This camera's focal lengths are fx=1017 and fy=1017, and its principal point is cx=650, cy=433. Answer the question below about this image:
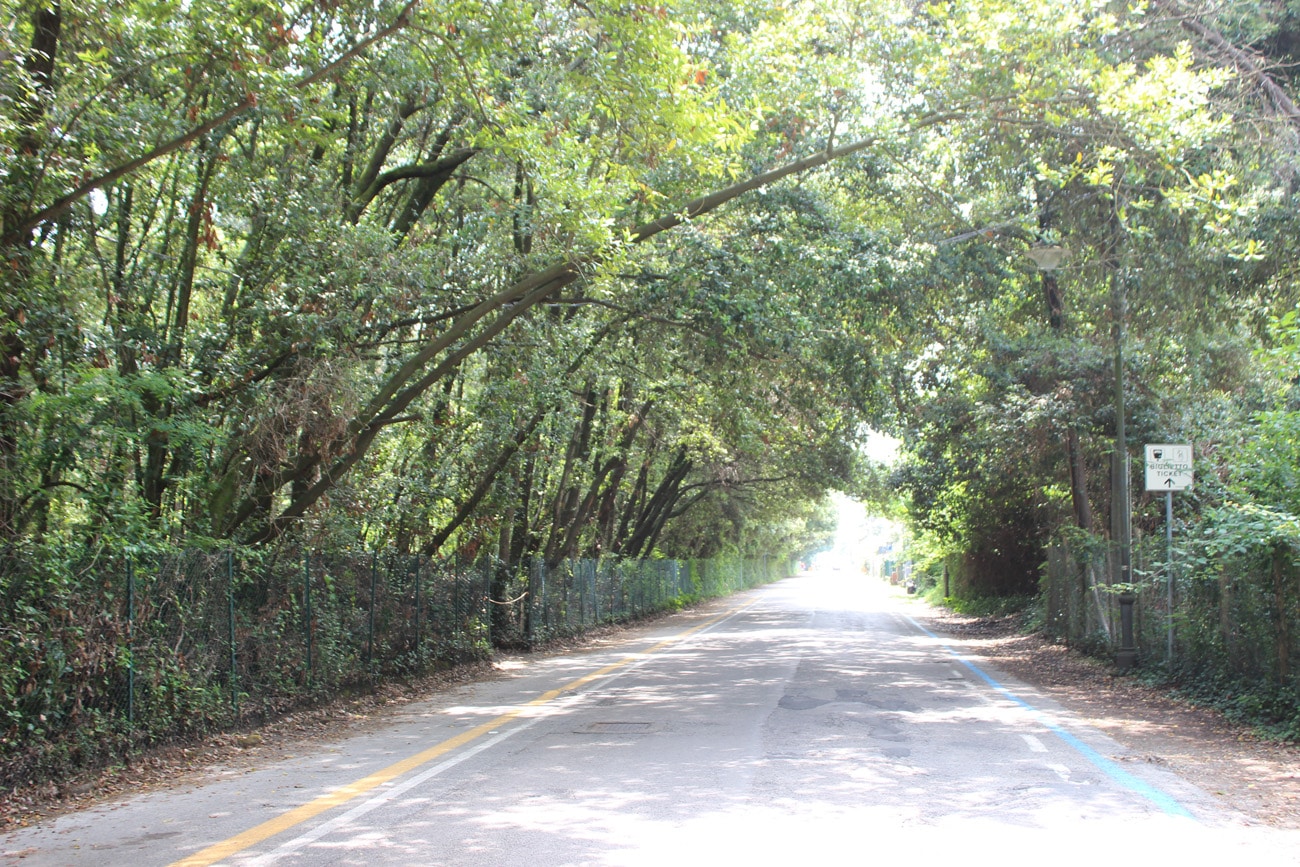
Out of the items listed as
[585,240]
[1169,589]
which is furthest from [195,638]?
[1169,589]

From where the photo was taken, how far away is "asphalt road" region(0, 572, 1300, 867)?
5.81 m

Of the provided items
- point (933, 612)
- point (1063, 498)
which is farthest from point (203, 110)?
point (933, 612)

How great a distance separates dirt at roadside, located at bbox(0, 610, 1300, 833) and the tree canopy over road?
3.88 ft

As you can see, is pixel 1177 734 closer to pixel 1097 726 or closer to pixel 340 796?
pixel 1097 726

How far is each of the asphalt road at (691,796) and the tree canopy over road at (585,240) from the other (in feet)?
7.85

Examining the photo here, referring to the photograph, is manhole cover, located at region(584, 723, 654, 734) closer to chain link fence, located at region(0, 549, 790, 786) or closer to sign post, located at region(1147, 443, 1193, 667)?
chain link fence, located at region(0, 549, 790, 786)

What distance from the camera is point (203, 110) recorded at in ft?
35.8

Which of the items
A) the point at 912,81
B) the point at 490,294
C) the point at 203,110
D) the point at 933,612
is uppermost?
the point at 912,81

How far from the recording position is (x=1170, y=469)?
534 inches

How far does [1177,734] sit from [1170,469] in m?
4.56

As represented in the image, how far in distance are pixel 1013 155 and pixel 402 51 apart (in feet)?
27.0

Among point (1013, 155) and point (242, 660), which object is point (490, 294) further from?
point (1013, 155)

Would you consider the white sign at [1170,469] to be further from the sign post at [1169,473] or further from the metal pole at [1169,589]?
the metal pole at [1169,589]

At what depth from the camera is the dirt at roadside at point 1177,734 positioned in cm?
746
